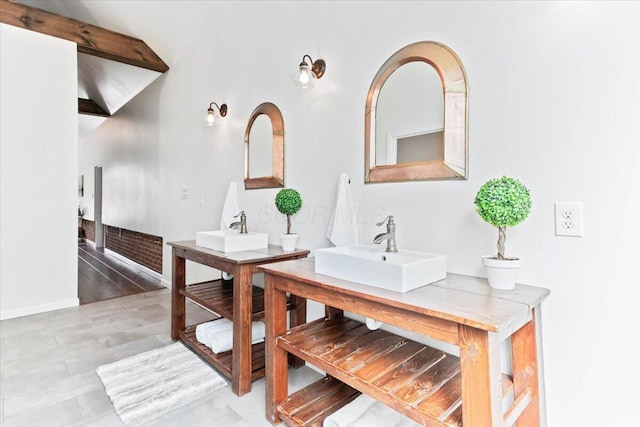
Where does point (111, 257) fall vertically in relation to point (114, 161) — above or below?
below

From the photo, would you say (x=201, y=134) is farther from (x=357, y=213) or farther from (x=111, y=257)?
(x=111, y=257)

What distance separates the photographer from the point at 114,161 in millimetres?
5922

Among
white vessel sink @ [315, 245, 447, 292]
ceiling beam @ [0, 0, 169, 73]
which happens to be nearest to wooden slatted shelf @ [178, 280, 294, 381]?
white vessel sink @ [315, 245, 447, 292]

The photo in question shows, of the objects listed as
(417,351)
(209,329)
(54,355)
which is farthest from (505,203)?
(54,355)

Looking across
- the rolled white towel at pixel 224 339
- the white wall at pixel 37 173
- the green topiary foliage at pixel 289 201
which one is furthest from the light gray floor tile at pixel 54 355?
the green topiary foliage at pixel 289 201

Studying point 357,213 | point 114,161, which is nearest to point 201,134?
point 357,213

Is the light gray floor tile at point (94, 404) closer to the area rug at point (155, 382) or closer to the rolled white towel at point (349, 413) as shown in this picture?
the area rug at point (155, 382)

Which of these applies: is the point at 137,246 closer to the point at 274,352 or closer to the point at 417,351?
the point at 274,352

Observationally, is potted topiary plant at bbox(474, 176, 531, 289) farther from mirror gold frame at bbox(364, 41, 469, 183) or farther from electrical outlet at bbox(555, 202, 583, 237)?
mirror gold frame at bbox(364, 41, 469, 183)

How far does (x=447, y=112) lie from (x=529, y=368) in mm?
1053

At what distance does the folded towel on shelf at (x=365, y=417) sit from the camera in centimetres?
135

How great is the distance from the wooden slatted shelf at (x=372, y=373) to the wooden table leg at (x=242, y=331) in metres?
0.34

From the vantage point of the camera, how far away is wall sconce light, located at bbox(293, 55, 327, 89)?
1912 millimetres

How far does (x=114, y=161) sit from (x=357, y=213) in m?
5.84
